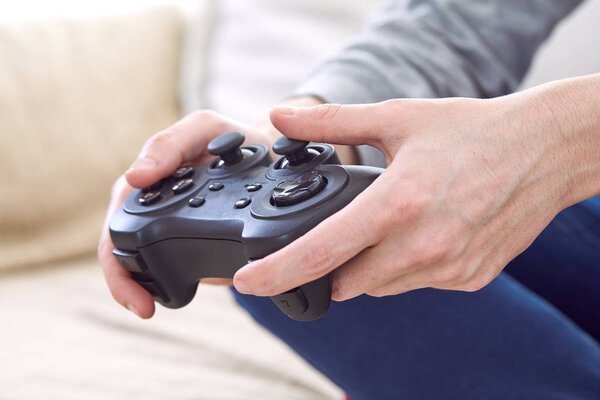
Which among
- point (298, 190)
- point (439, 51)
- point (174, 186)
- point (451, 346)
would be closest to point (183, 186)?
point (174, 186)

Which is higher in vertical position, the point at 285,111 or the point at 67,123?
the point at 285,111

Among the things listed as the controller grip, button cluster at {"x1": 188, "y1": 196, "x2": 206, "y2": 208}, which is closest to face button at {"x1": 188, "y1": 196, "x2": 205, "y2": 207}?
button cluster at {"x1": 188, "y1": 196, "x2": 206, "y2": 208}

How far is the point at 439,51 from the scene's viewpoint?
28.9 inches

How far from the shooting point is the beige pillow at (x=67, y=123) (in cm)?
103

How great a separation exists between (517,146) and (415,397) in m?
0.26

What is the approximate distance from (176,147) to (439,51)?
1.14ft

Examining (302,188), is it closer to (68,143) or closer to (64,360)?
(64,360)

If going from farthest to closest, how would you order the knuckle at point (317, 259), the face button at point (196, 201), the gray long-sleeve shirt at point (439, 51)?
the gray long-sleeve shirt at point (439, 51) < the face button at point (196, 201) < the knuckle at point (317, 259)

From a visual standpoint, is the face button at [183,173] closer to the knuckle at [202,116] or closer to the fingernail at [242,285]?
the knuckle at [202,116]

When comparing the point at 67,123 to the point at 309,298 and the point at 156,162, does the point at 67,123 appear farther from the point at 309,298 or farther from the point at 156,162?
the point at 309,298

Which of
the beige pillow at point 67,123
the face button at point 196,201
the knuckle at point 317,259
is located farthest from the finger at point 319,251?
the beige pillow at point 67,123

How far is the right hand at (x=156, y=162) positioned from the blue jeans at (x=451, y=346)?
13 cm

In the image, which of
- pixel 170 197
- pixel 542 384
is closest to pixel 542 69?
pixel 542 384

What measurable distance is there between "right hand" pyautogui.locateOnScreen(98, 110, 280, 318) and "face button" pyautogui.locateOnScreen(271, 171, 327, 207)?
125 millimetres
